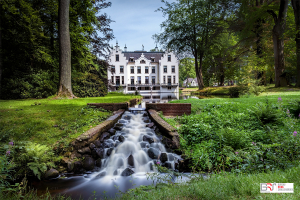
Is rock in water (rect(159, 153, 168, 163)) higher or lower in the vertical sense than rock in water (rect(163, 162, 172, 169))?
higher

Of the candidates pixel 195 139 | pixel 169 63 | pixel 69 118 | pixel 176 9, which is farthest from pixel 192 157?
pixel 169 63

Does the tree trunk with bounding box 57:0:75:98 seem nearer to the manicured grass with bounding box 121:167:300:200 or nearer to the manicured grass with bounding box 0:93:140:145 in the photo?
the manicured grass with bounding box 0:93:140:145

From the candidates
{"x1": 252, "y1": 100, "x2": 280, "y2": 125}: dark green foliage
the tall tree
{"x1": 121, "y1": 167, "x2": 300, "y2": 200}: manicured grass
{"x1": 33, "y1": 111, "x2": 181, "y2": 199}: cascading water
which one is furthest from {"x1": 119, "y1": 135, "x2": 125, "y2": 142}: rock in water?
the tall tree

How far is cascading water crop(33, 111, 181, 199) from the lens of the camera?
3416 millimetres

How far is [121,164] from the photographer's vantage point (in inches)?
176

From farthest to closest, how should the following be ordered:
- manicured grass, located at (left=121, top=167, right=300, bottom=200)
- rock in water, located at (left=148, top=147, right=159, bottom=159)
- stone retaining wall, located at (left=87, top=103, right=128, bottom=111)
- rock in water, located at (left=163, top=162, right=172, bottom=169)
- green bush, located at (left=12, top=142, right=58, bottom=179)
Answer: stone retaining wall, located at (left=87, top=103, right=128, bottom=111) < rock in water, located at (left=148, top=147, right=159, bottom=159) < rock in water, located at (left=163, top=162, right=172, bottom=169) < green bush, located at (left=12, top=142, right=58, bottom=179) < manicured grass, located at (left=121, top=167, right=300, bottom=200)

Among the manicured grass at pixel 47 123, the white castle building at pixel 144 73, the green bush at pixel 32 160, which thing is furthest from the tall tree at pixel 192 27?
the green bush at pixel 32 160

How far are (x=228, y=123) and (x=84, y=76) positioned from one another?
41.3 ft

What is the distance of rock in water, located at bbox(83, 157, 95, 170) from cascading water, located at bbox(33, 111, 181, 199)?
155 millimetres

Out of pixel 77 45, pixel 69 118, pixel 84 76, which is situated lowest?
pixel 69 118

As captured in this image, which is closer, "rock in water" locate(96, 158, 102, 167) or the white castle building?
"rock in water" locate(96, 158, 102, 167)

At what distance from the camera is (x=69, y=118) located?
629 centimetres

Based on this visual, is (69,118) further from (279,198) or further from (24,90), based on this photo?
(24,90)

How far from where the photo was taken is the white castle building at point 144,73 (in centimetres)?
4469
